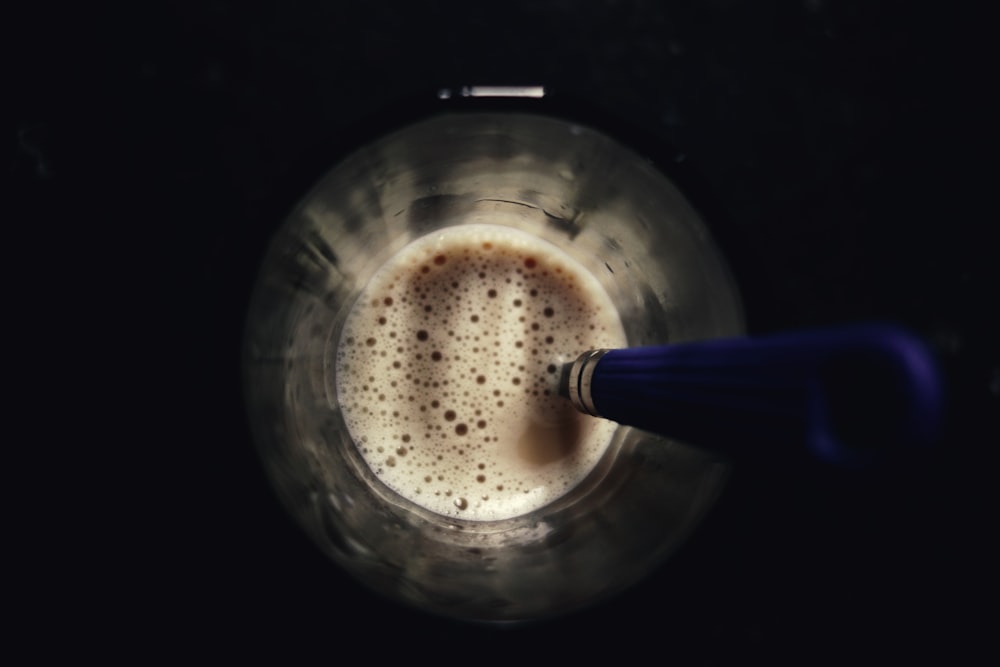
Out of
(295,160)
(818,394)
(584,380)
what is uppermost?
(295,160)

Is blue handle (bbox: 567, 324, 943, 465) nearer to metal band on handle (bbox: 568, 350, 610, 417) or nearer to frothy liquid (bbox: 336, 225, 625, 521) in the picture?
metal band on handle (bbox: 568, 350, 610, 417)

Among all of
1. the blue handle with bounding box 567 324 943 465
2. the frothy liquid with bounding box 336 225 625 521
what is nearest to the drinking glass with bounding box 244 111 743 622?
the frothy liquid with bounding box 336 225 625 521

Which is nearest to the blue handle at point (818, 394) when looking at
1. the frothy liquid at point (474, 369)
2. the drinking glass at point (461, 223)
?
the drinking glass at point (461, 223)

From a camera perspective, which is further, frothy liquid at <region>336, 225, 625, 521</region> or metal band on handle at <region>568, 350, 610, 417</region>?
frothy liquid at <region>336, 225, 625, 521</region>

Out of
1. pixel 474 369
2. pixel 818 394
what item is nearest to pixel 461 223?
pixel 474 369

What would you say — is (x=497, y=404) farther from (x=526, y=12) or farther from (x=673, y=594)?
(x=526, y=12)

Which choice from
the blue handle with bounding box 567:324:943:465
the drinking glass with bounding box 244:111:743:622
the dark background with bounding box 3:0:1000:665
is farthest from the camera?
the dark background with bounding box 3:0:1000:665

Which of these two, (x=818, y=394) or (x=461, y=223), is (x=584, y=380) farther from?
(x=818, y=394)
